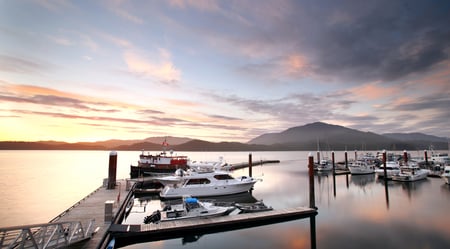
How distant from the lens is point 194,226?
564 inches

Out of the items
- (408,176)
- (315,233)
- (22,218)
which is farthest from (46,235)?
(408,176)

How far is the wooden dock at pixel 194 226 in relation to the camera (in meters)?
13.0

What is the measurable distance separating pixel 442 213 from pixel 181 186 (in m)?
24.0

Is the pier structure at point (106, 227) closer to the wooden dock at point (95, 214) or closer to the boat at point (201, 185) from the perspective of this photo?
the wooden dock at point (95, 214)

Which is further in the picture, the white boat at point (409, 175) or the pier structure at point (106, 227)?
the white boat at point (409, 175)

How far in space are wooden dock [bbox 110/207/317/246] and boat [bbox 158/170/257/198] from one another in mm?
9734

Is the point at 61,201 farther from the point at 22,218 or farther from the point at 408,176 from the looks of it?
the point at 408,176

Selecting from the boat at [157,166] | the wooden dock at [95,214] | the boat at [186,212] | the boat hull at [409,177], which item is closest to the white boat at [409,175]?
the boat hull at [409,177]

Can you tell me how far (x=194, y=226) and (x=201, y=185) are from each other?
1083cm

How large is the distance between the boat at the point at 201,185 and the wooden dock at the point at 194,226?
973 cm

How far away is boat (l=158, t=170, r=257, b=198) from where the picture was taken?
80.4ft

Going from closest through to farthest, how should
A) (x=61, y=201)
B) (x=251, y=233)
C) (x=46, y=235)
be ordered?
(x=46, y=235) → (x=251, y=233) → (x=61, y=201)

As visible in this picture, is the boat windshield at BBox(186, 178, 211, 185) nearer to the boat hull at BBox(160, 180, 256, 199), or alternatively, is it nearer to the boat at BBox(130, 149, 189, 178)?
the boat hull at BBox(160, 180, 256, 199)

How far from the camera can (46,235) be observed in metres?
9.05
